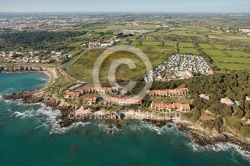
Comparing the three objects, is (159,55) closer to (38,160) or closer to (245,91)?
(245,91)

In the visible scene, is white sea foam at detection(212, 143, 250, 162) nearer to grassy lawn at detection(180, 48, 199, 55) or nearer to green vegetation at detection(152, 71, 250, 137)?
green vegetation at detection(152, 71, 250, 137)

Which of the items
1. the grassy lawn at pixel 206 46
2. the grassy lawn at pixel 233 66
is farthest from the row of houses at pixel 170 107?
the grassy lawn at pixel 206 46

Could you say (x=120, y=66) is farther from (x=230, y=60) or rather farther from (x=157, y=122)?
(x=230, y=60)

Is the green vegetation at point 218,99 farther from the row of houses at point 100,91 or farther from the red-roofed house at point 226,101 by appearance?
the row of houses at point 100,91

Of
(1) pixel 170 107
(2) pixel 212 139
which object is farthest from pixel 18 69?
(2) pixel 212 139

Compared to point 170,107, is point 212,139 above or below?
below

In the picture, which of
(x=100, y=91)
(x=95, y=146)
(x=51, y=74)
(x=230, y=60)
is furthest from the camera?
(x=230, y=60)

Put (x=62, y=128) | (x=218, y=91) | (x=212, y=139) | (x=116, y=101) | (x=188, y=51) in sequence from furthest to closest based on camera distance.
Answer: (x=188, y=51) < (x=218, y=91) < (x=116, y=101) < (x=62, y=128) < (x=212, y=139)
